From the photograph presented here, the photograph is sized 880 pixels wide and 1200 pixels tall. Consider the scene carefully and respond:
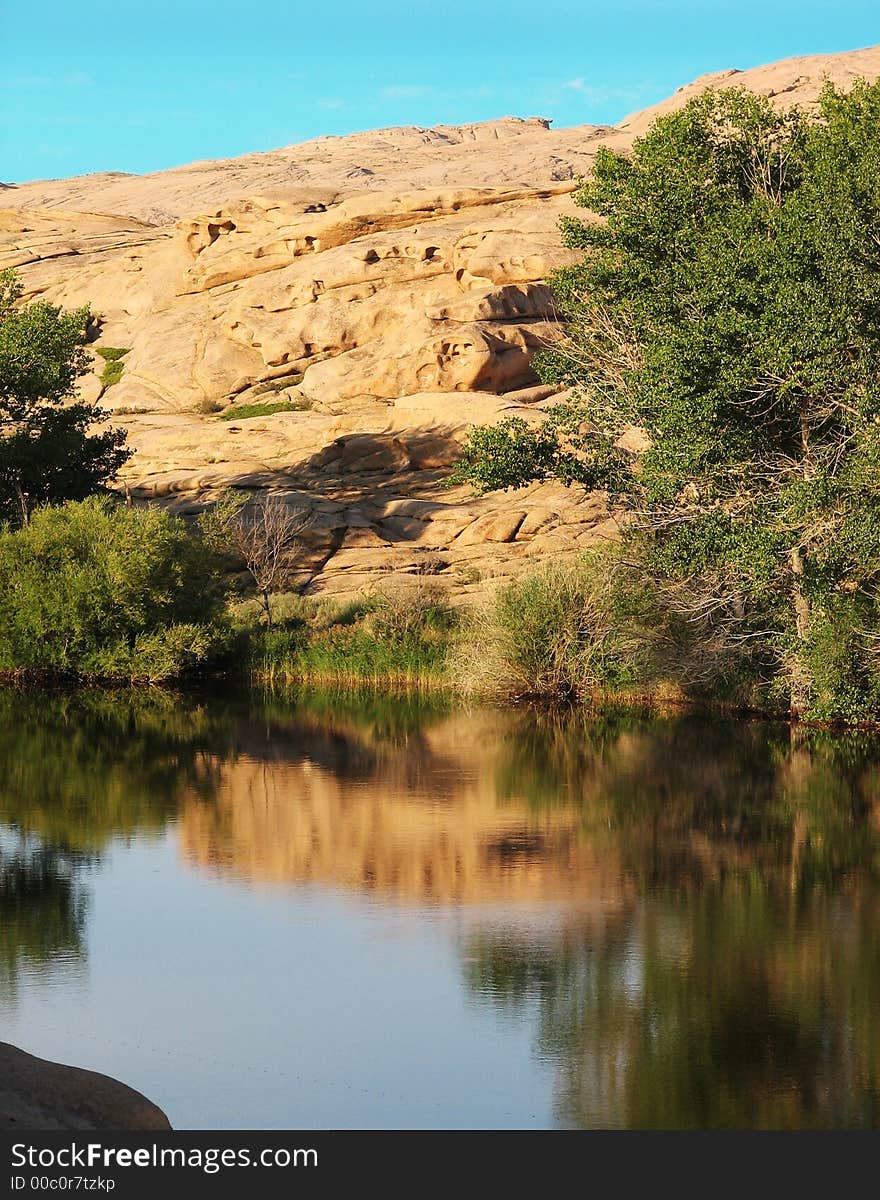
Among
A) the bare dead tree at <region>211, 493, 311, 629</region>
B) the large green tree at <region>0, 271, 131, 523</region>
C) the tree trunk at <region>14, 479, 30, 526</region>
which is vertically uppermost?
the large green tree at <region>0, 271, 131, 523</region>

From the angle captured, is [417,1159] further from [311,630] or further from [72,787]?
[311,630]

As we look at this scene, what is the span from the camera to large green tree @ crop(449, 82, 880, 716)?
23.7m

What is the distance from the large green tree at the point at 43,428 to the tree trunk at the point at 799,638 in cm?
2160

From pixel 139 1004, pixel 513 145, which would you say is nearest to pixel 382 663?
pixel 139 1004

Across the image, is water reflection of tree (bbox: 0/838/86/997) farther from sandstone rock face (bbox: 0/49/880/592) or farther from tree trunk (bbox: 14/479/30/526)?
tree trunk (bbox: 14/479/30/526)

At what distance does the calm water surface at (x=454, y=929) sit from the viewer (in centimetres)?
1061

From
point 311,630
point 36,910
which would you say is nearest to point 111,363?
point 311,630

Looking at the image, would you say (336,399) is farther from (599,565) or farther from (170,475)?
(599,565)

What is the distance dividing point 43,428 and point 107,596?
27.9 feet

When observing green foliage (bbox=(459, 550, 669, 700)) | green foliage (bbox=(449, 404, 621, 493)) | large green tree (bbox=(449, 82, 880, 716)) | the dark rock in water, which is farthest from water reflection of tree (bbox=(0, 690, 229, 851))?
the dark rock in water

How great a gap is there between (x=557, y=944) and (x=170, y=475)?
117 feet

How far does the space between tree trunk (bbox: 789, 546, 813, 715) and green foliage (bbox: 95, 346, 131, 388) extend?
118 feet

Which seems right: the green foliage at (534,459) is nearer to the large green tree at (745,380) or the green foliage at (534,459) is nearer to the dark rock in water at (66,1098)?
the large green tree at (745,380)

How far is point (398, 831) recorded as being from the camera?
19.9m
